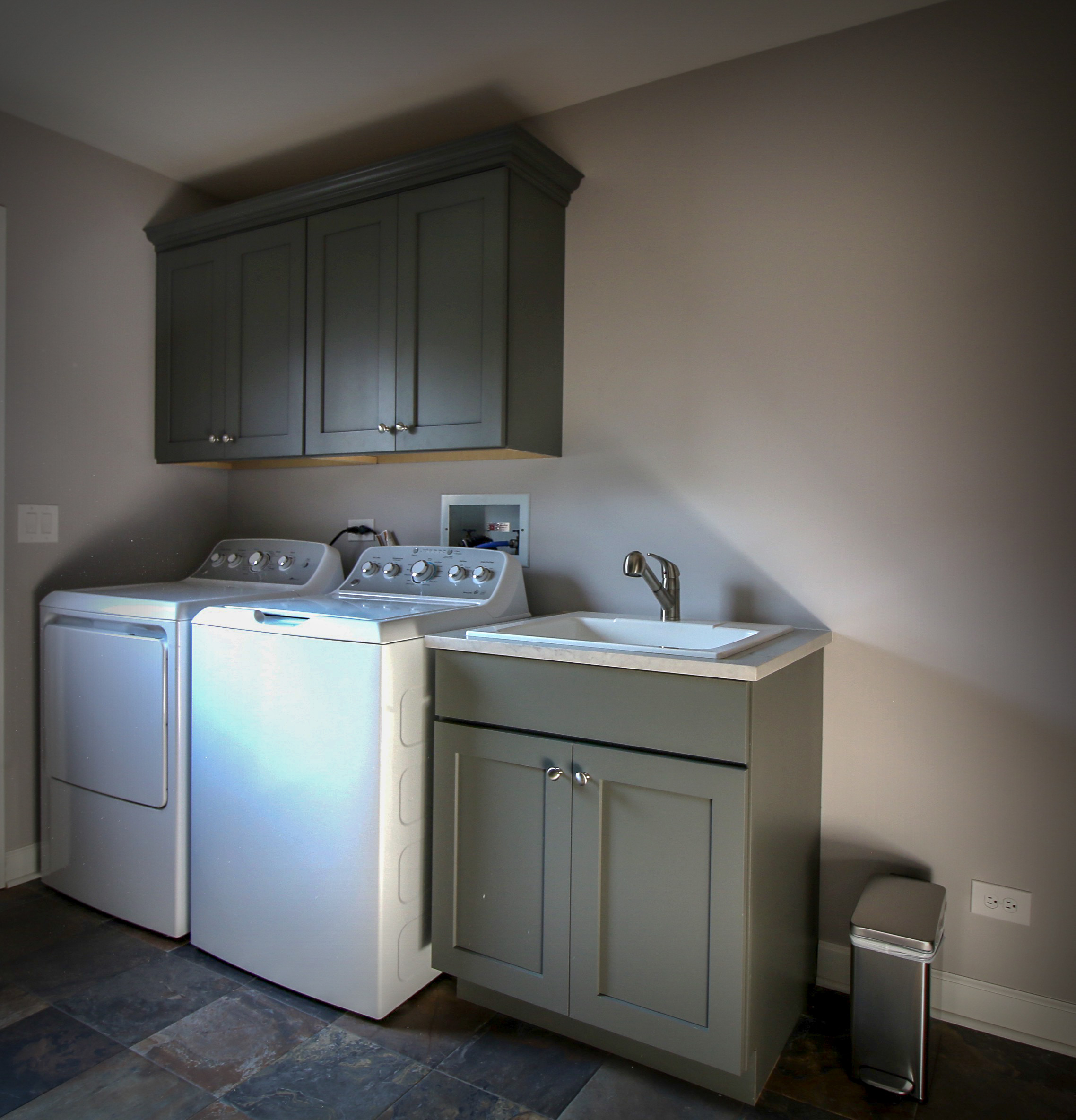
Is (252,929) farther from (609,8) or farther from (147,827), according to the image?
(609,8)

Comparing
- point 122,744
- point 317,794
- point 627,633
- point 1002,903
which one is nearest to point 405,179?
point 627,633

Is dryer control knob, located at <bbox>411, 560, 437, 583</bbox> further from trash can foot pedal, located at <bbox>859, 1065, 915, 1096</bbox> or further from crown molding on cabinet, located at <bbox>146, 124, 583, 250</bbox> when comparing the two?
trash can foot pedal, located at <bbox>859, 1065, 915, 1096</bbox>

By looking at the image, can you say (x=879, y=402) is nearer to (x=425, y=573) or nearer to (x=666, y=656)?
(x=666, y=656)

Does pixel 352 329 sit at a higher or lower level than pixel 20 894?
higher

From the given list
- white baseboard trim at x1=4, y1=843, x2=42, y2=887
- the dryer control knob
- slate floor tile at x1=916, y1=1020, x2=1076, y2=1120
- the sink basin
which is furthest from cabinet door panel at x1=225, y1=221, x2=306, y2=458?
slate floor tile at x1=916, y1=1020, x2=1076, y2=1120

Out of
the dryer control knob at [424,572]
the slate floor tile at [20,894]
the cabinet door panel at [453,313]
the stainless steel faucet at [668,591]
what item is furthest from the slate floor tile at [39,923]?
the stainless steel faucet at [668,591]

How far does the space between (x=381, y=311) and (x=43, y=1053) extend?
1959 millimetres

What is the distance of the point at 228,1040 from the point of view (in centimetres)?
169

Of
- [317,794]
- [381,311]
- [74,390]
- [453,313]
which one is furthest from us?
[74,390]

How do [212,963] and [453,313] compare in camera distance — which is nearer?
[212,963]

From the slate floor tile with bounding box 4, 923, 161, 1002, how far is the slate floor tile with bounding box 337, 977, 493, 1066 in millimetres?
664

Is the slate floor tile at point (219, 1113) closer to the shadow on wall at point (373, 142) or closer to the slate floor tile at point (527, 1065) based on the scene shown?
the slate floor tile at point (527, 1065)

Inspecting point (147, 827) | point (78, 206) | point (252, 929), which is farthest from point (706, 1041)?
point (78, 206)

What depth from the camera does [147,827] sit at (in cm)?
213
